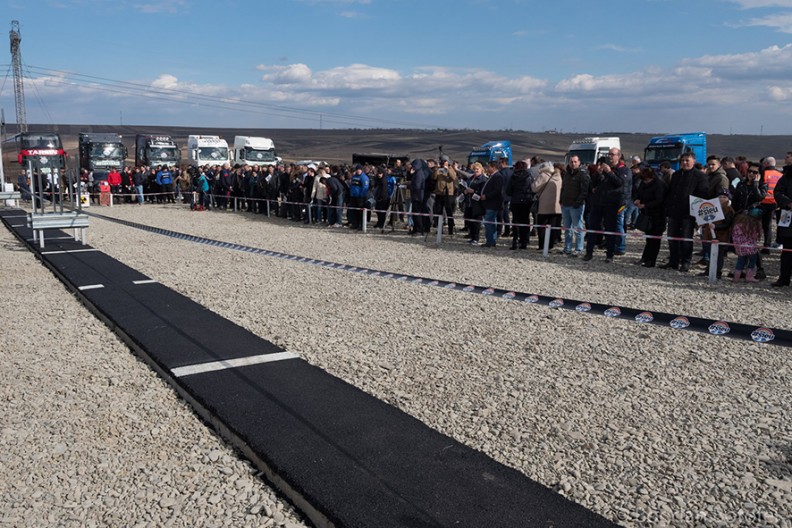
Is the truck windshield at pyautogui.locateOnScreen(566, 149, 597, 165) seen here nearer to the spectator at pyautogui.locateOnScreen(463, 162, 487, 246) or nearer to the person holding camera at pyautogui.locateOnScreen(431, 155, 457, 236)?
the person holding camera at pyautogui.locateOnScreen(431, 155, 457, 236)

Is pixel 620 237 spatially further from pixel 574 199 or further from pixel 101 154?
pixel 101 154

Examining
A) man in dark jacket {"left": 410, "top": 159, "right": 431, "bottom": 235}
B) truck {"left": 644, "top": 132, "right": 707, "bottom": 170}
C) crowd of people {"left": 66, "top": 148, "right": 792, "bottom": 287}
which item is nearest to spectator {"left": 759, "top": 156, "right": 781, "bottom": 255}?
crowd of people {"left": 66, "top": 148, "right": 792, "bottom": 287}

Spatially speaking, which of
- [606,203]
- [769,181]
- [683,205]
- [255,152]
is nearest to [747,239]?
[683,205]

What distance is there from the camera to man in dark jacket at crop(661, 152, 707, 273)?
10.8m

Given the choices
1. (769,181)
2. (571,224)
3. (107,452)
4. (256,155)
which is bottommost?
(107,452)

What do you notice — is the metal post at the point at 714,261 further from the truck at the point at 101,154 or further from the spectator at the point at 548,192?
the truck at the point at 101,154

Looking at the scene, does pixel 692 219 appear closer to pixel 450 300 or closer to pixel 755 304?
pixel 755 304

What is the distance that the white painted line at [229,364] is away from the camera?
579 centimetres

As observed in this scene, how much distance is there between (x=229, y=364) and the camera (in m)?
6.02

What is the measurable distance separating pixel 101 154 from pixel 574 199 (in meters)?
30.3

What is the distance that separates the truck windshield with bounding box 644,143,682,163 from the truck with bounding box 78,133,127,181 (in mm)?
27605

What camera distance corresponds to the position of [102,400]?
5.31 metres

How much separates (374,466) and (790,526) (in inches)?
96.9

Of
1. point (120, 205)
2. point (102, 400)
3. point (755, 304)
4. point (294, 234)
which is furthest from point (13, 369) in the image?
point (120, 205)
